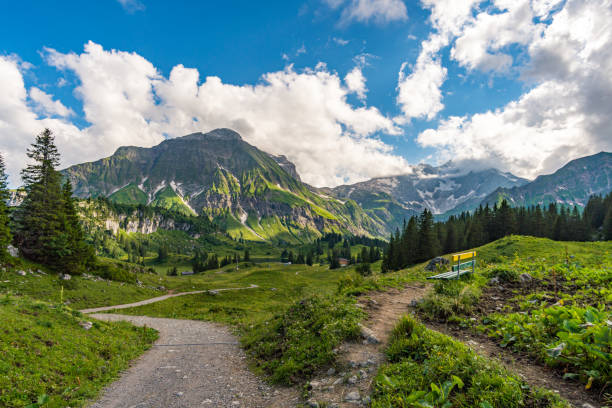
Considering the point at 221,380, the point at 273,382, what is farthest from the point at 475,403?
the point at 221,380

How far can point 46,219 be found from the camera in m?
42.7

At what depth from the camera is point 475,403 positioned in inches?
206

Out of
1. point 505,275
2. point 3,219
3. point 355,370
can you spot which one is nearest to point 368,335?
point 355,370

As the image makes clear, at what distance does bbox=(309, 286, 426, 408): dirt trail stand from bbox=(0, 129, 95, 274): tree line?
171 feet

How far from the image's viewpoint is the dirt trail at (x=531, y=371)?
5.24 meters

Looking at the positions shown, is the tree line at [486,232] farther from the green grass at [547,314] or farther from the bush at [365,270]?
the green grass at [547,314]

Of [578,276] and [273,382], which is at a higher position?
[578,276]

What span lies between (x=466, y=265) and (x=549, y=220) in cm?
10182

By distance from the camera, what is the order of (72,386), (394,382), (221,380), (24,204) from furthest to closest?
1. (24,204)
2. (221,380)
3. (72,386)
4. (394,382)

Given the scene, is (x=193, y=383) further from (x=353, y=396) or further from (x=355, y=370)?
(x=353, y=396)

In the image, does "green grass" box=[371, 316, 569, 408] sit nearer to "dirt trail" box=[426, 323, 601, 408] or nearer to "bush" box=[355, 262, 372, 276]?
"dirt trail" box=[426, 323, 601, 408]

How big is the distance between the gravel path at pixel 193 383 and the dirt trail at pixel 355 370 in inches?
43.7

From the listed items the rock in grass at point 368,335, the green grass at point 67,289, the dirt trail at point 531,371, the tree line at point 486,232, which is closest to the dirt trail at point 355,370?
the rock in grass at point 368,335

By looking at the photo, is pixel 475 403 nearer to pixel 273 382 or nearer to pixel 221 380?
pixel 273 382
